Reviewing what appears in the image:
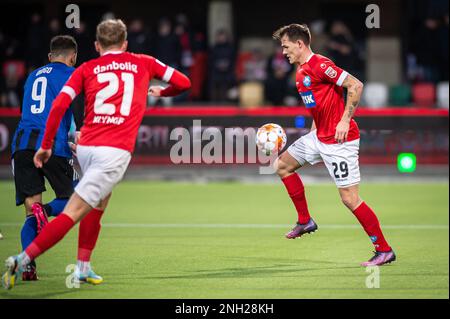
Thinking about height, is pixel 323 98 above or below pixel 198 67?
below

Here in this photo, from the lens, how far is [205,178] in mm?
19188

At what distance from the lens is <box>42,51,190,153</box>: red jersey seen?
301 inches

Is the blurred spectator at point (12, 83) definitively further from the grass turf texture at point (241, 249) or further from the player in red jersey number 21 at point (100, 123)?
the player in red jersey number 21 at point (100, 123)

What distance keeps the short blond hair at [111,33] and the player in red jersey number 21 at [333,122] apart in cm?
220

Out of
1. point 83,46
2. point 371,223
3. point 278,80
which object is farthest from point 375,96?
point 371,223

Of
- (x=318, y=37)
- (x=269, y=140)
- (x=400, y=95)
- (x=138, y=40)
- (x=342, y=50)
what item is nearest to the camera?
(x=269, y=140)

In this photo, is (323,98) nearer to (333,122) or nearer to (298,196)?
(333,122)

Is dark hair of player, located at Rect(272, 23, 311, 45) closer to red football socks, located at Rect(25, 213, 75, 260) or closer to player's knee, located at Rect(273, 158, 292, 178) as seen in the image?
player's knee, located at Rect(273, 158, 292, 178)

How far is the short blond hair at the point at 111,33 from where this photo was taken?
7.67m

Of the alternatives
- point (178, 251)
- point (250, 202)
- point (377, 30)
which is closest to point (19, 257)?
point (178, 251)

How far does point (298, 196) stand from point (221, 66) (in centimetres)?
1242

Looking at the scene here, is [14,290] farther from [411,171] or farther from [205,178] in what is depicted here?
[411,171]

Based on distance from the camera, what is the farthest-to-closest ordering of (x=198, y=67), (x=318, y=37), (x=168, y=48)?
(x=318, y=37), (x=198, y=67), (x=168, y=48)

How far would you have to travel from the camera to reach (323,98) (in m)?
9.43
